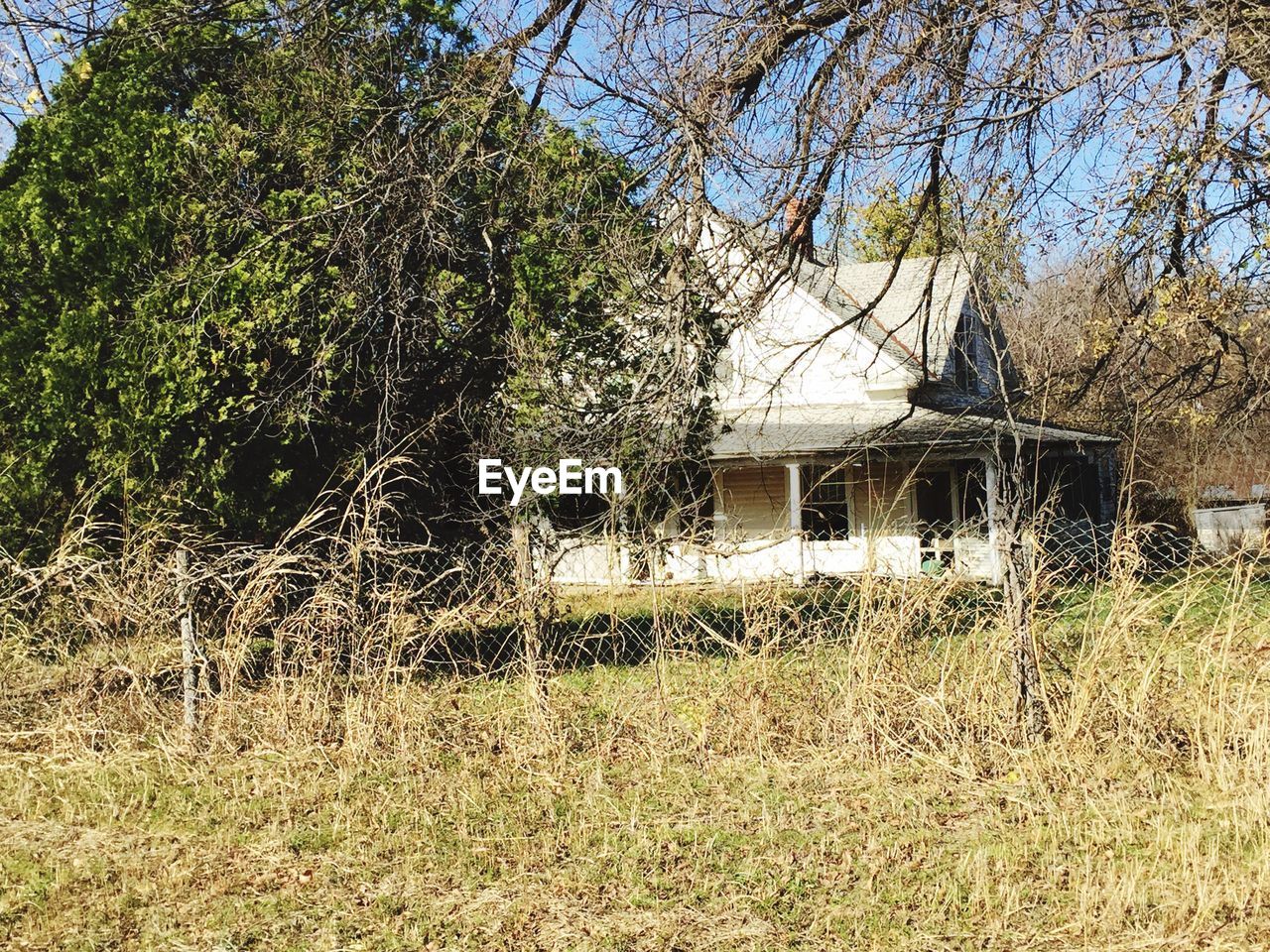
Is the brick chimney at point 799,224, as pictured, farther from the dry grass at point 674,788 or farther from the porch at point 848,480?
the porch at point 848,480

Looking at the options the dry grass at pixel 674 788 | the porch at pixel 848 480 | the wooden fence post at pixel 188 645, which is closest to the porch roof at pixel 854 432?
the porch at pixel 848 480

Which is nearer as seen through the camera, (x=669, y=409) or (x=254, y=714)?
(x=254, y=714)

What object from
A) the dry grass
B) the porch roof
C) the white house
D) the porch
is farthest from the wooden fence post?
the porch roof

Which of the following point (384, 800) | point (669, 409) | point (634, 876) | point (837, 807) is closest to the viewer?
point (634, 876)

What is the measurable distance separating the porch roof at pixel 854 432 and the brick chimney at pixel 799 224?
8.56m

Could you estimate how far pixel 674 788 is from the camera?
6688 mm

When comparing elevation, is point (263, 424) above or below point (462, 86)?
below

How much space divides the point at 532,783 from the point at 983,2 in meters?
5.68

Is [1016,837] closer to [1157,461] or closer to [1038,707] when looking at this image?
[1038,707]

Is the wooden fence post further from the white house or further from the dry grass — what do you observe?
the white house

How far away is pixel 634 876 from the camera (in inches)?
210

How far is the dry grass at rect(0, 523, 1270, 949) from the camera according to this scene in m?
4.80

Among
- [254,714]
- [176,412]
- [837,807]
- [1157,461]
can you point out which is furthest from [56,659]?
[1157,461]

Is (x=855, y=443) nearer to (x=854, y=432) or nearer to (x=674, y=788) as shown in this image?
(x=854, y=432)
